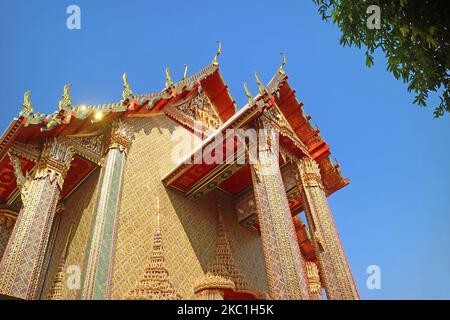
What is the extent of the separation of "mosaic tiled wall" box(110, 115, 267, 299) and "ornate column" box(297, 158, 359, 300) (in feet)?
6.18

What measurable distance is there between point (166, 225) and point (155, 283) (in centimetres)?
140

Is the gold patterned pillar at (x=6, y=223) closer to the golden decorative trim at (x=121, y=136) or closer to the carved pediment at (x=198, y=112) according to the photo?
the golden decorative trim at (x=121, y=136)

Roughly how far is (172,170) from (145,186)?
0.69 m

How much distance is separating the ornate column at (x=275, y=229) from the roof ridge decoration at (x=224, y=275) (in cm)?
187

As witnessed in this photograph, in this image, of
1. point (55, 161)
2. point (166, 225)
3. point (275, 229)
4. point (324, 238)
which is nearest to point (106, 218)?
point (55, 161)

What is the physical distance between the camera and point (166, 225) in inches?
294

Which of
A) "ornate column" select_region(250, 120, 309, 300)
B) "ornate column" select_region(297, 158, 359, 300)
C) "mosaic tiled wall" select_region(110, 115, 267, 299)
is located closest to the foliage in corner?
"ornate column" select_region(250, 120, 309, 300)

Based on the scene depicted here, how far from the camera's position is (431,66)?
11.6 ft

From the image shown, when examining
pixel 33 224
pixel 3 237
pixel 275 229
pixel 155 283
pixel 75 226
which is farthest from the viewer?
pixel 3 237

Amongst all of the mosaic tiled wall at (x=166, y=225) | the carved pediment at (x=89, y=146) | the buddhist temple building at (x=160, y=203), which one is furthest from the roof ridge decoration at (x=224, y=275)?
the carved pediment at (x=89, y=146)

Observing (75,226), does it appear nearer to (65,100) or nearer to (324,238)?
(65,100)

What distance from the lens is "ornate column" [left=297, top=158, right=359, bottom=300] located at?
261 inches

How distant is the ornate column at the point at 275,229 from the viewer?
5242 mm

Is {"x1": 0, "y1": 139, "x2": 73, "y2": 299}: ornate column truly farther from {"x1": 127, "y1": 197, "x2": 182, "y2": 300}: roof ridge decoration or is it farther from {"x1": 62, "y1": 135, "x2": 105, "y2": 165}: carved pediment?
{"x1": 127, "y1": 197, "x2": 182, "y2": 300}: roof ridge decoration
